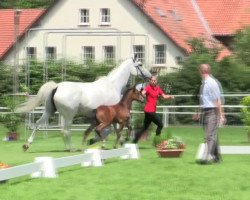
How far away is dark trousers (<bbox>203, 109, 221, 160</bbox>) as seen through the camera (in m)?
18.2

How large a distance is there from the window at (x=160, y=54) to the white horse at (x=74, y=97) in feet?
98.3

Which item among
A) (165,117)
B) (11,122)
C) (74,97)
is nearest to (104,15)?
(165,117)

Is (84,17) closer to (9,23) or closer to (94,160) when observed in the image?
(9,23)

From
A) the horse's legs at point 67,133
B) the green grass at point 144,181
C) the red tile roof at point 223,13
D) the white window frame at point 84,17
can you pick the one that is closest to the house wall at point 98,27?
the white window frame at point 84,17

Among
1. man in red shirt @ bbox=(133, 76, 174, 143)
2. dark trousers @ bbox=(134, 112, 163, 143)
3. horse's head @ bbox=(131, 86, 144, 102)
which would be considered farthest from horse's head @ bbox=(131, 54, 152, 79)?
dark trousers @ bbox=(134, 112, 163, 143)

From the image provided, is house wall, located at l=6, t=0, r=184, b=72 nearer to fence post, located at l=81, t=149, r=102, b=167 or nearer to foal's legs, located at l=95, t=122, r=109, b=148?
foal's legs, located at l=95, t=122, r=109, b=148

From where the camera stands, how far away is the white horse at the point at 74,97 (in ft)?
76.2

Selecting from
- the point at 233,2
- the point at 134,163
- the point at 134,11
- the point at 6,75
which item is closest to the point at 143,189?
the point at 134,163

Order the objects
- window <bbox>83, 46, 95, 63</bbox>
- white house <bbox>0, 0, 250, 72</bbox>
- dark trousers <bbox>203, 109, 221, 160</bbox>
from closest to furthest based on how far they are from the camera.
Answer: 1. dark trousers <bbox>203, 109, 221, 160</bbox>
2. white house <bbox>0, 0, 250, 72</bbox>
3. window <bbox>83, 46, 95, 63</bbox>

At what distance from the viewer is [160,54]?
5481 centimetres

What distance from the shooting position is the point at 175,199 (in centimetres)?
1282

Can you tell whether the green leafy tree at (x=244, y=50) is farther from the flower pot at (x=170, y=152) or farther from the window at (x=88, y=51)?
the window at (x=88, y=51)

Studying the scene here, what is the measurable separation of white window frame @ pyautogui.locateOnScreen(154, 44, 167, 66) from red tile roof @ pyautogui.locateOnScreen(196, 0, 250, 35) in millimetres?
4815

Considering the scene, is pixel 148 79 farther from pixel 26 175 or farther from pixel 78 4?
pixel 78 4
